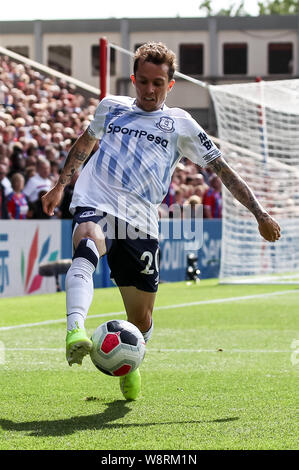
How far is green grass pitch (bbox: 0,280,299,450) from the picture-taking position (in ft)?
15.7

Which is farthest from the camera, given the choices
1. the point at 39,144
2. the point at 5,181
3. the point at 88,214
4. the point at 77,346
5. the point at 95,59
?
the point at 95,59

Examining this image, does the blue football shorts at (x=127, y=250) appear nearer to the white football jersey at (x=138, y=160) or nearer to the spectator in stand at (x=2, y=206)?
the white football jersey at (x=138, y=160)

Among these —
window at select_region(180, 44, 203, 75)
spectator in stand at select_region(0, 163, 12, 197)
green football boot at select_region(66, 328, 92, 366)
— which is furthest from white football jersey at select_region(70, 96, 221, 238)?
window at select_region(180, 44, 203, 75)

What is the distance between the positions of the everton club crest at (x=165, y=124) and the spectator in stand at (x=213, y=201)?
14.4 meters

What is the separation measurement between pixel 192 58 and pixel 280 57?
4.31 m

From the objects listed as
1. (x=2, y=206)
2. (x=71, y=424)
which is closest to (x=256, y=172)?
(x=2, y=206)

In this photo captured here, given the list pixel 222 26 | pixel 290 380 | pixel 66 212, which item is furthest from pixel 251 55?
pixel 290 380

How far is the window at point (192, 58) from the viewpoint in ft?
160

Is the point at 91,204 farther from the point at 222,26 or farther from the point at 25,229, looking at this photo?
the point at 222,26

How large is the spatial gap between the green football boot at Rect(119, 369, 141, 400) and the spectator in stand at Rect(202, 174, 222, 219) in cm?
1441

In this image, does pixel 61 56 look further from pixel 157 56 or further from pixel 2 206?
pixel 157 56

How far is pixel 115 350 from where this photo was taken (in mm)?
5246

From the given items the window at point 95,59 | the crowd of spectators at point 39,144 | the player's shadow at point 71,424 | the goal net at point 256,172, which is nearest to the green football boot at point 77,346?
the player's shadow at point 71,424

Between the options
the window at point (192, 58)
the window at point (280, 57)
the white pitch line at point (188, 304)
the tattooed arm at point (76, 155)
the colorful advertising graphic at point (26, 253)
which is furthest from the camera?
the window at point (192, 58)
